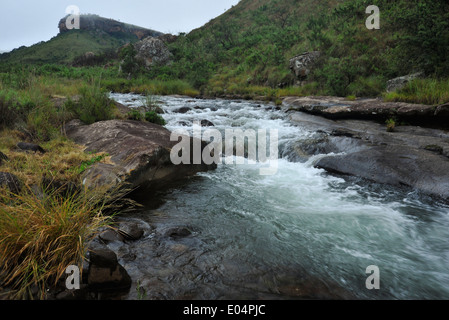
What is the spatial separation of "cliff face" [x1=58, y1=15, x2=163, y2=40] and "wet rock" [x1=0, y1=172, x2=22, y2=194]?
11044cm

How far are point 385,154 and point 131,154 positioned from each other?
5.15 meters

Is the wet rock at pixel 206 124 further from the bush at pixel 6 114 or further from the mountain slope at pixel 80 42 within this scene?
the mountain slope at pixel 80 42

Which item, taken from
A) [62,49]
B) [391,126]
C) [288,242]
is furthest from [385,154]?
[62,49]

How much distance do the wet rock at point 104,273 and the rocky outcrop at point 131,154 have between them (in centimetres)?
156

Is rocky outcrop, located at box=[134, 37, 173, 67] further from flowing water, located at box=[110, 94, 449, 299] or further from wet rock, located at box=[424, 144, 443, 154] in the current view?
wet rock, located at box=[424, 144, 443, 154]

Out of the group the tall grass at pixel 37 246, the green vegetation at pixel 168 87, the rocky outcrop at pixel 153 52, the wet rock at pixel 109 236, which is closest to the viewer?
the tall grass at pixel 37 246

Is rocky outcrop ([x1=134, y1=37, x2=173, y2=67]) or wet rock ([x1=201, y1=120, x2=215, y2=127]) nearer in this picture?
wet rock ([x1=201, y1=120, x2=215, y2=127])

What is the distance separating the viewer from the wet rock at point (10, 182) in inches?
106

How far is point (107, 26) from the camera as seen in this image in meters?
99.9

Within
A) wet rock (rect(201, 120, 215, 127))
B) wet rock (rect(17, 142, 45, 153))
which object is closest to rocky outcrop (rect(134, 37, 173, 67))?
wet rock (rect(201, 120, 215, 127))

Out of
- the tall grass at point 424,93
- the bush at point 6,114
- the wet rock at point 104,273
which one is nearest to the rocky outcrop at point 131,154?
the bush at point 6,114

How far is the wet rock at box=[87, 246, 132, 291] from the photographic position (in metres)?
1.90

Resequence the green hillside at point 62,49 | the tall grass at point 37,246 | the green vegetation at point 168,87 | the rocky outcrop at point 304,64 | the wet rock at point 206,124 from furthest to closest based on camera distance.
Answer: the green hillside at point 62,49
the rocky outcrop at point 304,64
the wet rock at point 206,124
the green vegetation at point 168,87
the tall grass at point 37,246

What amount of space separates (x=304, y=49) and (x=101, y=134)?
67.4ft
